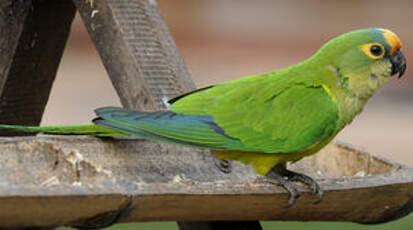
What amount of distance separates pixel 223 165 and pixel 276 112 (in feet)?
0.76

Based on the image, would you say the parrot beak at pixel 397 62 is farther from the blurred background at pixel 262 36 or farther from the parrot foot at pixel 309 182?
the blurred background at pixel 262 36

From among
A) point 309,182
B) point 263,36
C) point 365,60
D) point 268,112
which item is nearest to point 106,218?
point 309,182

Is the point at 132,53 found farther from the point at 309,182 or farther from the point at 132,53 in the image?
the point at 309,182

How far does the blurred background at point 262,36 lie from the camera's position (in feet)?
24.6

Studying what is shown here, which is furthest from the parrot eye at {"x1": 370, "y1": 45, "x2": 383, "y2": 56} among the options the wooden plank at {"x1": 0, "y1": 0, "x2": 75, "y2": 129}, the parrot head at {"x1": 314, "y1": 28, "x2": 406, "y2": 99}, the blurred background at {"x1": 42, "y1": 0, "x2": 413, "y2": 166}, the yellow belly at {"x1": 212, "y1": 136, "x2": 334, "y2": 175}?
the blurred background at {"x1": 42, "y1": 0, "x2": 413, "y2": 166}

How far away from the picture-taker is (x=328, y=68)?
9.25 ft

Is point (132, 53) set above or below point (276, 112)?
above

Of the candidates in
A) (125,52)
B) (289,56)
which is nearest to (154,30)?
(125,52)

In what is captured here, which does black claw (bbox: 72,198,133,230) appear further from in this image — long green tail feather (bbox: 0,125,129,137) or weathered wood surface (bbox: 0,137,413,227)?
long green tail feather (bbox: 0,125,129,137)

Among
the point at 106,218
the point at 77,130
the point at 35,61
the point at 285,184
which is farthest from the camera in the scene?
the point at 35,61

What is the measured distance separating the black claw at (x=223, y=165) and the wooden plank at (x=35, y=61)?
0.67 meters

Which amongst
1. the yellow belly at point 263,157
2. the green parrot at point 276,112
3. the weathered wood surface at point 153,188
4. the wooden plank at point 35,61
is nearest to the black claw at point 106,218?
the weathered wood surface at point 153,188

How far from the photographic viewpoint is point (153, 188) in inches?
81.5

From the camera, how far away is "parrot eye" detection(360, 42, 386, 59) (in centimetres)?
279
